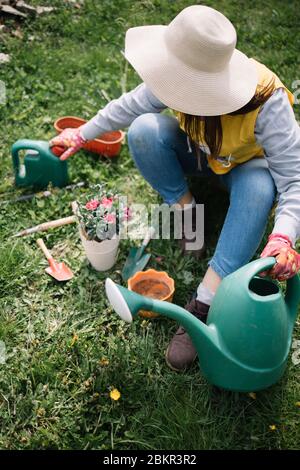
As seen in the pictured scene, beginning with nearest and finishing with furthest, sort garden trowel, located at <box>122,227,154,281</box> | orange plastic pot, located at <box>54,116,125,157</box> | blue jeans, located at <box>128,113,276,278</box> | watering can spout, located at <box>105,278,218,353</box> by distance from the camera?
watering can spout, located at <box>105,278,218,353</box>, blue jeans, located at <box>128,113,276,278</box>, garden trowel, located at <box>122,227,154,281</box>, orange plastic pot, located at <box>54,116,125,157</box>

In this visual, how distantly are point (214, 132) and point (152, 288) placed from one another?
24.1 inches

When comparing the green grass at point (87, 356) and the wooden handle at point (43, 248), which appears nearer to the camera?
the green grass at point (87, 356)

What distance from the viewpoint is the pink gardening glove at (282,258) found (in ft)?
4.43

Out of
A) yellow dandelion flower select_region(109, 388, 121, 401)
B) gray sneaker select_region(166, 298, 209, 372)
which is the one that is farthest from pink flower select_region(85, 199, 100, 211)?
yellow dandelion flower select_region(109, 388, 121, 401)

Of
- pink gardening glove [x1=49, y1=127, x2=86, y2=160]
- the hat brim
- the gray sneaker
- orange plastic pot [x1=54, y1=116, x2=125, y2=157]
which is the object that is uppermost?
the hat brim

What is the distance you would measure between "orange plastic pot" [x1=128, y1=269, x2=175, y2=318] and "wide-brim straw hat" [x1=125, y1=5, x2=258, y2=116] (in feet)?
2.17

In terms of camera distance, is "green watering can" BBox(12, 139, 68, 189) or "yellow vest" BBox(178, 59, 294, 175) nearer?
"yellow vest" BBox(178, 59, 294, 175)

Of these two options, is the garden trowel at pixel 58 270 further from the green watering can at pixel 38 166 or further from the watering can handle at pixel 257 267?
the watering can handle at pixel 257 267

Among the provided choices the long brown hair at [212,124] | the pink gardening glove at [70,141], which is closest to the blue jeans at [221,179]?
the long brown hair at [212,124]

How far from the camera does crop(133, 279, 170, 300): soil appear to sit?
182cm

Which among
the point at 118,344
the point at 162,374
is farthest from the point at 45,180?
the point at 162,374

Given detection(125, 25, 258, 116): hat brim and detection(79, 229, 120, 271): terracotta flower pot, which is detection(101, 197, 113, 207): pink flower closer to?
detection(79, 229, 120, 271): terracotta flower pot

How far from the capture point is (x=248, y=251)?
161 cm

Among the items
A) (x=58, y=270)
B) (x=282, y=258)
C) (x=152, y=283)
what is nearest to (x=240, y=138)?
(x=282, y=258)
